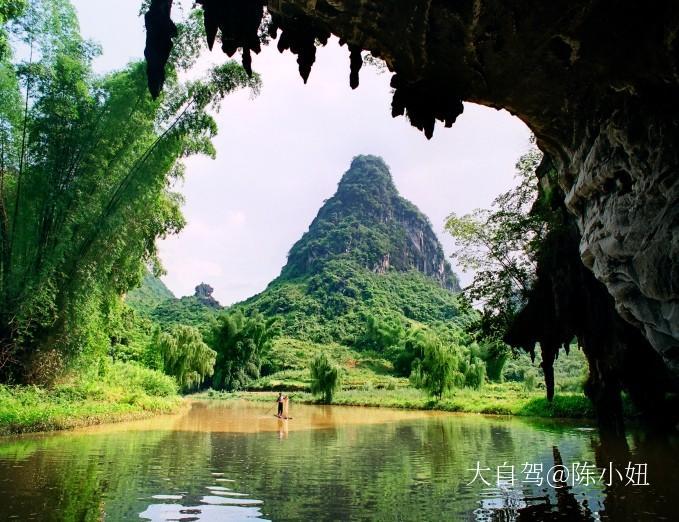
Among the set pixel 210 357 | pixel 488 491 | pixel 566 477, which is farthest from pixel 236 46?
pixel 210 357

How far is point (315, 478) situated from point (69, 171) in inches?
407

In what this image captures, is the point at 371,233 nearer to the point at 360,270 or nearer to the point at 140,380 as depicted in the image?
the point at 360,270

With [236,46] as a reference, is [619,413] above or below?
below

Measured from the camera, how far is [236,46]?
18.3 ft

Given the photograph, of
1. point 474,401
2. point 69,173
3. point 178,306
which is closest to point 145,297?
point 178,306

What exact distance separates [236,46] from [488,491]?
21.6ft

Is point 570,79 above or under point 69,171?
under

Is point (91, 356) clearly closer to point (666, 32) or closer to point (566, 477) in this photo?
point (566, 477)

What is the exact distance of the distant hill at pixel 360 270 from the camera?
7341 cm

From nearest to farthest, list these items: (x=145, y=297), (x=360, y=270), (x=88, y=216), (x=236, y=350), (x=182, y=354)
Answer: (x=88, y=216) → (x=182, y=354) → (x=236, y=350) → (x=145, y=297) → (x=360, y=270)

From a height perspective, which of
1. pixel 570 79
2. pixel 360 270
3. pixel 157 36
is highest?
pixel 360 270

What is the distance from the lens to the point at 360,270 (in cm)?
9056

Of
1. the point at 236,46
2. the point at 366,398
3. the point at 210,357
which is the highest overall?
the point at 236,46

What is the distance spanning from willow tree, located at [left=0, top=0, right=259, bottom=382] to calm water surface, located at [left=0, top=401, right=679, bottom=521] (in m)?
2.79
